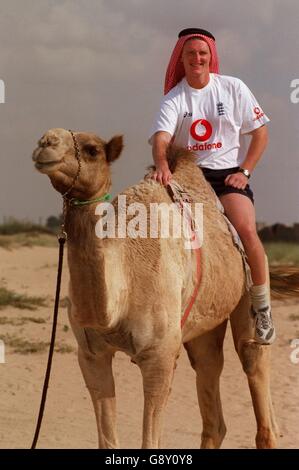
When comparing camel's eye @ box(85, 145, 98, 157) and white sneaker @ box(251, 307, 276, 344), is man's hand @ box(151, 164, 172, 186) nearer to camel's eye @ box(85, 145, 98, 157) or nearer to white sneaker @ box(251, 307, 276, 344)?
camel's eye @ box(85, 145, 98, 157)

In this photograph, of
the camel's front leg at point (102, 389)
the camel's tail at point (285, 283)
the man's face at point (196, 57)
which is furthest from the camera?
the camel's tail at point (285, 283)

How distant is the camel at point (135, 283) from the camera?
5102 mm

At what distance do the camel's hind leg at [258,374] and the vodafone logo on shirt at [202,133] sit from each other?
3.74ft

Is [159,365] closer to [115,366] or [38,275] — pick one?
[115,366]

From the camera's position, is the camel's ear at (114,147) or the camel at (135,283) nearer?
the camel at (135,283)

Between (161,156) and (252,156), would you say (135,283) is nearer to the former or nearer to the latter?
(161,156)

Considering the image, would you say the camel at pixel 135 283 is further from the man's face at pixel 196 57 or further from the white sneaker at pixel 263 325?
the man's face at pixel 196 57

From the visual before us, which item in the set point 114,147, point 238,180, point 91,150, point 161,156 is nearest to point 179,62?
point 161,156

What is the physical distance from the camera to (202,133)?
649cm

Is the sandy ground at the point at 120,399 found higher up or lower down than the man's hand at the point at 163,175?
lower down

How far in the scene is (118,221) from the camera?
557cm

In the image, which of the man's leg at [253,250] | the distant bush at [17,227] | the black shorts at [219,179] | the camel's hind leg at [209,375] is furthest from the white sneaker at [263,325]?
the distant bush at [17,227]
